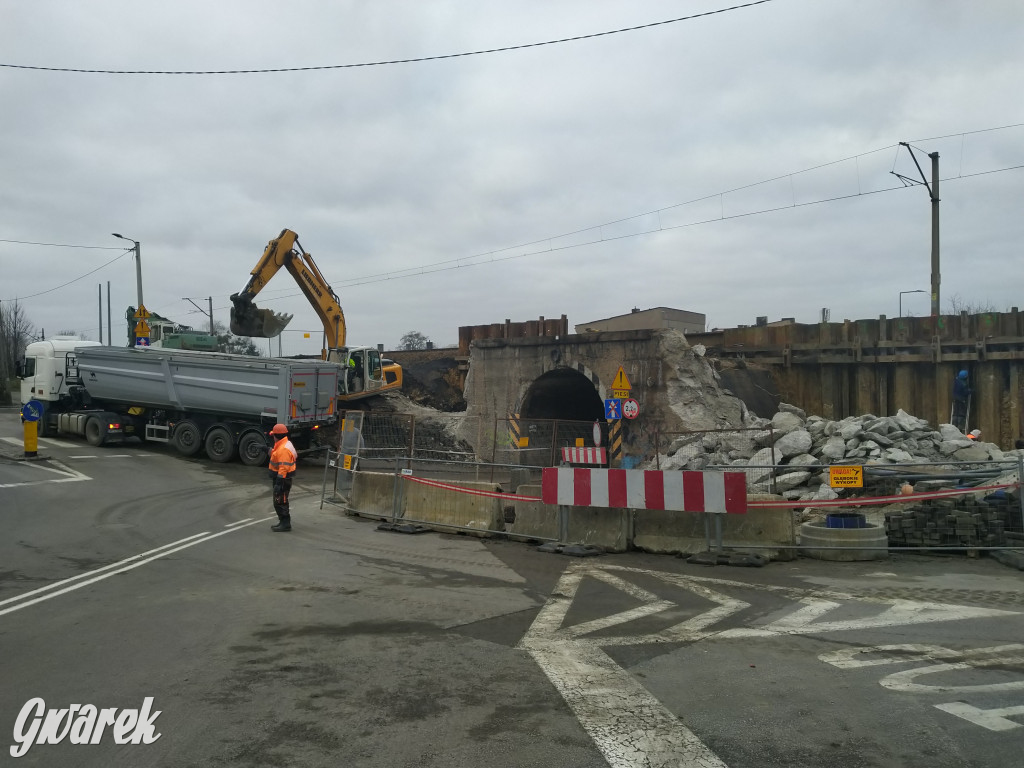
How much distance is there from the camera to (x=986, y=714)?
4648mm

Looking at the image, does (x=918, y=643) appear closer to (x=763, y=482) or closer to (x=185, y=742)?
(x=185, y=742)

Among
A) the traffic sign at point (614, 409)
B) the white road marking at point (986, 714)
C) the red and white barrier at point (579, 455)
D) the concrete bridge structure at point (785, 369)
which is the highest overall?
the concrete bridge structure at point (785, 369)

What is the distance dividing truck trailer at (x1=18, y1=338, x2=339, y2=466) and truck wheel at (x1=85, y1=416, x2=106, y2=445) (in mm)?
31

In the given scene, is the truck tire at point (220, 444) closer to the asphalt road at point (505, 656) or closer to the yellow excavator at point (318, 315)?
the yellow excavator at point (318, 315)

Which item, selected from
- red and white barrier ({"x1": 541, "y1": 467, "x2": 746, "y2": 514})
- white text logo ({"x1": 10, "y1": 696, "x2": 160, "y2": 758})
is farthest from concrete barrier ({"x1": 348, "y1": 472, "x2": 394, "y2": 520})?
white text logo ({"x1": 10, "y1": 696, "x2": 160, "y2": 758})

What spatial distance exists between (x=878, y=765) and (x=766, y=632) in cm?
265

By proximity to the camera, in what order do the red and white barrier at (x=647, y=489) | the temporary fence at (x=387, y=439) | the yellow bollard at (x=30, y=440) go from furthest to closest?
the yellow bollard at (x=30, y=440)
the temporary fence at (x=387, y=439)
the red and white barrier at (x=647, y=489)

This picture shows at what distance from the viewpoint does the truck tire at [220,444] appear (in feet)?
71.1

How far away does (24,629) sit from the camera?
6789 mm

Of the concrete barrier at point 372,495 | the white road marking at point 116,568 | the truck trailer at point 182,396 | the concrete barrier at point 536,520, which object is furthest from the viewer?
the truck trailer at point 182,396

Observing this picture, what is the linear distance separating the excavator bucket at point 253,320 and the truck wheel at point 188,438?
325 centimetres

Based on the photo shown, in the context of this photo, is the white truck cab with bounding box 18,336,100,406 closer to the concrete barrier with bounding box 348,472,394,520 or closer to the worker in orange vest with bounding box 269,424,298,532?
the concrete barrier with bounding box 348,472,394,520

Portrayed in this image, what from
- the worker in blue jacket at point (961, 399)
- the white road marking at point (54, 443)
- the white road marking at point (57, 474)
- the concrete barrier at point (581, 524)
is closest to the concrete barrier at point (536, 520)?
the concrete barrier at point (581, 524)

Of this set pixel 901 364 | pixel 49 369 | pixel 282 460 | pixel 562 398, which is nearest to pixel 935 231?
pixel 901 364
